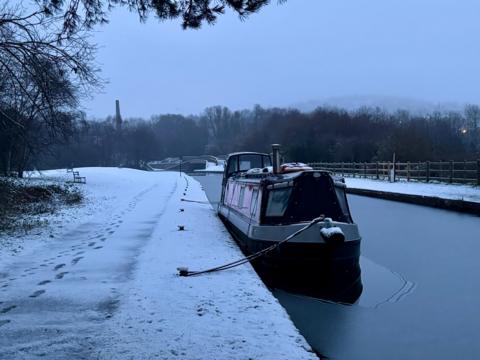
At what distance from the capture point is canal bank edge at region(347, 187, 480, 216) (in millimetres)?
18359

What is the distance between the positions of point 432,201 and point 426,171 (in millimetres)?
9210

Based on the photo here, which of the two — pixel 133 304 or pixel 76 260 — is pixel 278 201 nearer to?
pixel 76 260

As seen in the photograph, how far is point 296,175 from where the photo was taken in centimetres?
946

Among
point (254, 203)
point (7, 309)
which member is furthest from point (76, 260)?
point (254, 203)

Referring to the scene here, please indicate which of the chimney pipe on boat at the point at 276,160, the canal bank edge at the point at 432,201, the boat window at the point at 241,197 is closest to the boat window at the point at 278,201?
the chimney pipe on boat at the point at 276,160

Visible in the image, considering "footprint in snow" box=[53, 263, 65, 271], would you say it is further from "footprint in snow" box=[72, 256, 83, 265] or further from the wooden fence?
the wooden fence

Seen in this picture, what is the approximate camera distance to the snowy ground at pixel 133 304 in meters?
4.75

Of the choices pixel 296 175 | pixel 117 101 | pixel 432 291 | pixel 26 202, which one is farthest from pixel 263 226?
pixel 117 101

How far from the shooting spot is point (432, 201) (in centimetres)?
2097

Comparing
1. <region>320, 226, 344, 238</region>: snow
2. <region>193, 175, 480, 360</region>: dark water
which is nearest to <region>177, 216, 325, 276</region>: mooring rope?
<region>320, 226, 344, 238</region>: snow

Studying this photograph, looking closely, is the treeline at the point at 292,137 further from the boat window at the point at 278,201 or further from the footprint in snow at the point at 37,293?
the footprint in snow at the point at 37,293

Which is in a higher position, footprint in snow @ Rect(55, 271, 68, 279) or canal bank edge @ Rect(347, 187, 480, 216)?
footprint in snow @ Rect(55, 271, 68, 279)

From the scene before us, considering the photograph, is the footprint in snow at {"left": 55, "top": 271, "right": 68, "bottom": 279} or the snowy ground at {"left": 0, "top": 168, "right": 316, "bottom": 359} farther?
the footprint in snow at {"left": 55, "top": 271, "right": 68, "bottom": 279}

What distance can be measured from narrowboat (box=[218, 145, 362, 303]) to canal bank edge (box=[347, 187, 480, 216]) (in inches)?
396
